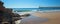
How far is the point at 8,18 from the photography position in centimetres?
298

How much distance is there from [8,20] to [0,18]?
2.06 feet

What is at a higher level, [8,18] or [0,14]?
[0,14]

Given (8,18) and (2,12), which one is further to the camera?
(8,18)

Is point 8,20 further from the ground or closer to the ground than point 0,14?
closer to the ground

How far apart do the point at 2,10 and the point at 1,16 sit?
110 millimetres

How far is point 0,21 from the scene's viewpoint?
2.45 meters

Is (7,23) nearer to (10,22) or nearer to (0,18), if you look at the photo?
(10,22)

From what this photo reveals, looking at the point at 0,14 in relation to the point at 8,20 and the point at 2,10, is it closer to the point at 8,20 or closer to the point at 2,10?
the point at 2,10

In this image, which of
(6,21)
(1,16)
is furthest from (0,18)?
(6,21)

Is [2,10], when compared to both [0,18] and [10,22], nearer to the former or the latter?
[0,18]

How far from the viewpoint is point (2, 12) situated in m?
2.38

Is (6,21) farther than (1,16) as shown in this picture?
Yes

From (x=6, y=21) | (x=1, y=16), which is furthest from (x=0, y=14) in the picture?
(x=6, y=21)

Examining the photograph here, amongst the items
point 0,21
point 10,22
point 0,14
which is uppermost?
point 0,14
